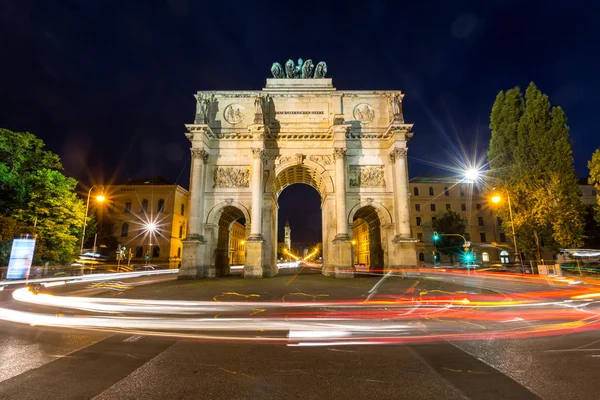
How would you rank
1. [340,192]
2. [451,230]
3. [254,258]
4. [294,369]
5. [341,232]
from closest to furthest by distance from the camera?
[294,369]
[254,258]
[341,232]
[340,192]
[451,230]

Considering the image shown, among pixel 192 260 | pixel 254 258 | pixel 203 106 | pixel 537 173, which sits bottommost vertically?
pixel 192 260

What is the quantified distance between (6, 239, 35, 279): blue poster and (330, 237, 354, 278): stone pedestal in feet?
75.6

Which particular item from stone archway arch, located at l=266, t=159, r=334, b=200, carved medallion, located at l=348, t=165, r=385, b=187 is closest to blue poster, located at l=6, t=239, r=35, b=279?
stone archway arch, located at l=266, t=159, r=334, b=200

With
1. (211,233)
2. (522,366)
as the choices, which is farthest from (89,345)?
(211,233)

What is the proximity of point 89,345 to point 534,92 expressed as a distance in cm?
3568

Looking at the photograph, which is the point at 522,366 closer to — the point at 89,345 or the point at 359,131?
the point at 89,345

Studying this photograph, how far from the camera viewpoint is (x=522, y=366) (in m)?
4.30

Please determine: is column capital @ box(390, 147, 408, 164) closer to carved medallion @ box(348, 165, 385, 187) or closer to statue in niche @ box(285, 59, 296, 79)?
carved medallion @ box(348, 165, 385, 187)

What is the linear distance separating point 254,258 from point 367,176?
1189 centimetres

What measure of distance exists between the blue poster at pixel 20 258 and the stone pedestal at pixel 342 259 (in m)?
23.0

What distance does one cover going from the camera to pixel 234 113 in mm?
27000

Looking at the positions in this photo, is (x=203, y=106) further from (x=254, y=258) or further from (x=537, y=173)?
(x=537, y=173)

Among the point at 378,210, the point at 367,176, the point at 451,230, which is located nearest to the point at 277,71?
the point at 367,176

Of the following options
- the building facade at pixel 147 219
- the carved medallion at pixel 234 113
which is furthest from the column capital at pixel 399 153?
the building facade at pixel 147 219
